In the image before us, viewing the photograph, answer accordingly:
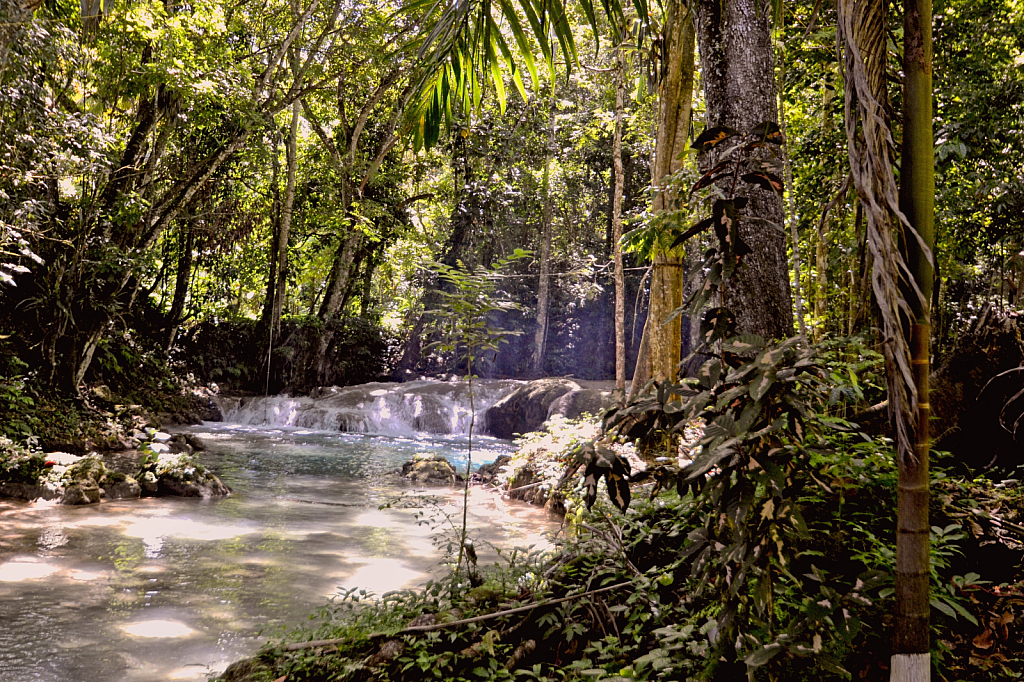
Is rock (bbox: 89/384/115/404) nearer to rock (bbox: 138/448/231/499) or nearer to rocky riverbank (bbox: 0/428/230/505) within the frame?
rocky riverbank (bbox: 0/428/230/505)

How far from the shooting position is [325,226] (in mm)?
18062

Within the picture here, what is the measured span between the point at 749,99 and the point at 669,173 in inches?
141

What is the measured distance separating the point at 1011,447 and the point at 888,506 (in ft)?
5.63

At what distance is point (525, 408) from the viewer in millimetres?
16359

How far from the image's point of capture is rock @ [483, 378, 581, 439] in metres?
15.9

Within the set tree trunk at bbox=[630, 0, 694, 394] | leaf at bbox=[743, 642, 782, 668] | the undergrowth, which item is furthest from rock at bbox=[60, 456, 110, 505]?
leaf at bbox=[743, 642, 782, 668]

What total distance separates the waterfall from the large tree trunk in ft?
44.7

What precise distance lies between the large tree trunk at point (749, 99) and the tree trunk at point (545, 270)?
1427 centimetres

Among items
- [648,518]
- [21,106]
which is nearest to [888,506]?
[648,518]

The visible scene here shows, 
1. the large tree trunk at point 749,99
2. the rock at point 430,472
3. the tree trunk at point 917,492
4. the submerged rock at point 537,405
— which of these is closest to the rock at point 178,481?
the rock at point 430,472

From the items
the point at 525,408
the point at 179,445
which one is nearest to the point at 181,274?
the point at 179,445

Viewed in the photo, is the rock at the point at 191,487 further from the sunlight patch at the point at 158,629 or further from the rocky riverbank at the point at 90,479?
the sunlight patch at the point at 158,629

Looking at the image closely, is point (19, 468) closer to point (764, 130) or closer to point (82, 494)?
point (82, 494)

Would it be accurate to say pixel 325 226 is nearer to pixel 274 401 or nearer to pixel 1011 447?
pixel 274 401
